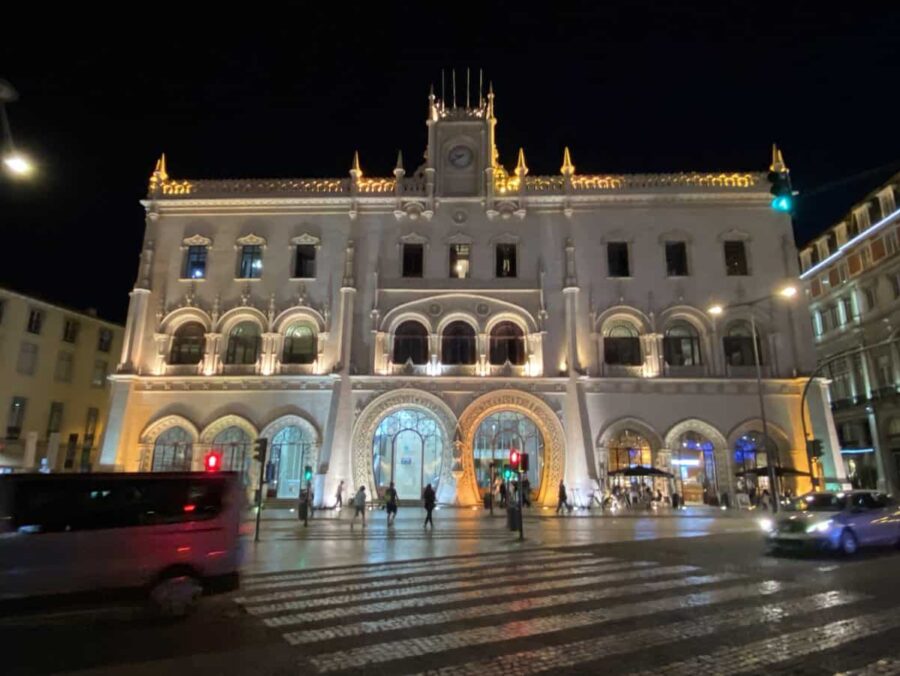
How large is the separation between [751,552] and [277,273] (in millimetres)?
27424

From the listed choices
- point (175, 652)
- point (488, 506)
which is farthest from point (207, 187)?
point (175, 652)

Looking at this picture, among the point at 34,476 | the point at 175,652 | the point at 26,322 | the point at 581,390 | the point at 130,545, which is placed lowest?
the point at 175,652

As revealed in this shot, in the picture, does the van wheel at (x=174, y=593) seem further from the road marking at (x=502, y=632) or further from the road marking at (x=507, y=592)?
the road marking at (x=502, y=632)

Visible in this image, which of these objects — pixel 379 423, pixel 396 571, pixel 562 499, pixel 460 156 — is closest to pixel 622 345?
pixel 562 499

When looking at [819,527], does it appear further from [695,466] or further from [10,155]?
[10,155]

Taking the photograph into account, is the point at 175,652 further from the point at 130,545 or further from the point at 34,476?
the point at 34,476

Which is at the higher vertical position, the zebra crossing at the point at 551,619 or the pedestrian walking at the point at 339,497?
the pedestrian walking at the point at 339,497

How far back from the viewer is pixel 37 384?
4053cm

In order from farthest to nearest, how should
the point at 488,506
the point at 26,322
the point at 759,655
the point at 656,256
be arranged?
the point at 26,322 < the point at 656,256 < the point at 488,506 < the point at 759,655

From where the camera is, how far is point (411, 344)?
33.0 meters

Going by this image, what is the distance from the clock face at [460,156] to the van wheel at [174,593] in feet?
99.2

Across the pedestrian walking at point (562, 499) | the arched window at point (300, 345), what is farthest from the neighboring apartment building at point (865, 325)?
the arched window at point (300, 345)

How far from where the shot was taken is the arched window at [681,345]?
1276 inches

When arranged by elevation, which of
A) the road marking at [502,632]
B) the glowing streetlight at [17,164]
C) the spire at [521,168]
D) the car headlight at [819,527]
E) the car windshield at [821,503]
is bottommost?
the road marking at [502,632]
